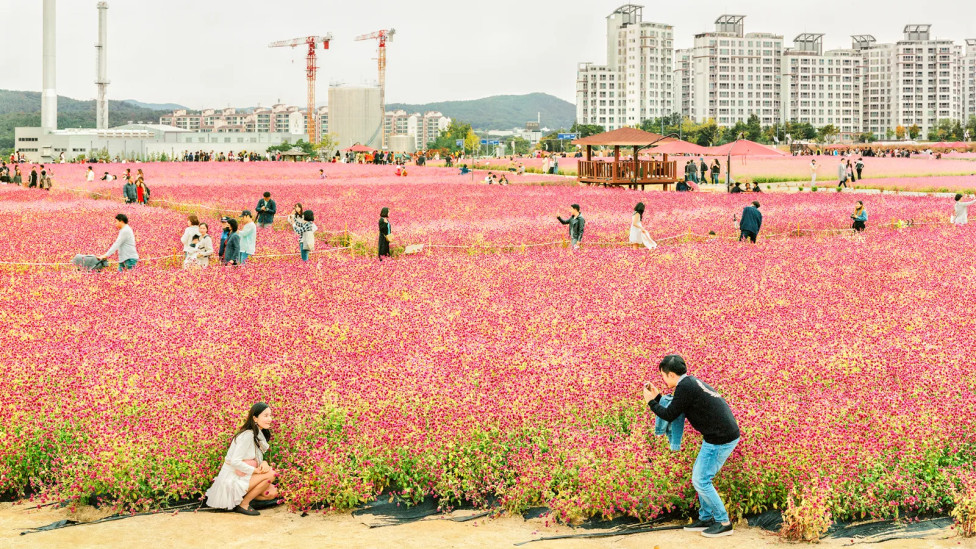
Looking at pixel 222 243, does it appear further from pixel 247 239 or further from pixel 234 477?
pixel 234 477

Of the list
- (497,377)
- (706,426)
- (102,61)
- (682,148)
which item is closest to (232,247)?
(497,377)

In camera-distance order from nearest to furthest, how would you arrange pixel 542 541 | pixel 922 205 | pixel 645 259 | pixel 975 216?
1. pixel 542 541
2. pixel 645 259
3. pixel 975 216
4. pixel 922 205

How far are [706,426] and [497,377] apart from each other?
10.2 feet

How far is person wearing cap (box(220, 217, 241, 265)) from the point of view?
19750 millimetres

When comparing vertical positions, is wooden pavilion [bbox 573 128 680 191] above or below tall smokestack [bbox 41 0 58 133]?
below

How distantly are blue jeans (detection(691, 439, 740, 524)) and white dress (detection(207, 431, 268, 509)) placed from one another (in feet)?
12.5

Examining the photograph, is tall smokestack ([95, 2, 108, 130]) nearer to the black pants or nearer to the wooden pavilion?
the wooden pavilion

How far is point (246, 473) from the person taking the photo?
8938 millimetres

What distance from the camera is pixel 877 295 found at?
1573 cm

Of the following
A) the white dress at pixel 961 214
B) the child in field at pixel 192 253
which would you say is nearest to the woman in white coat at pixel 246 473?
the child in field at pixel 192 253

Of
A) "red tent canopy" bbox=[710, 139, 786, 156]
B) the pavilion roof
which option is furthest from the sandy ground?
"red tent canopy" bbox=[710, 139, 786, 156]

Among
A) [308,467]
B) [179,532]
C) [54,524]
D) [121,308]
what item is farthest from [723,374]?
[121,308]

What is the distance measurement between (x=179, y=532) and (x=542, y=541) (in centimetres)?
296

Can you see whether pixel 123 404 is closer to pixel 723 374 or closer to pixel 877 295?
pixel 723 374
